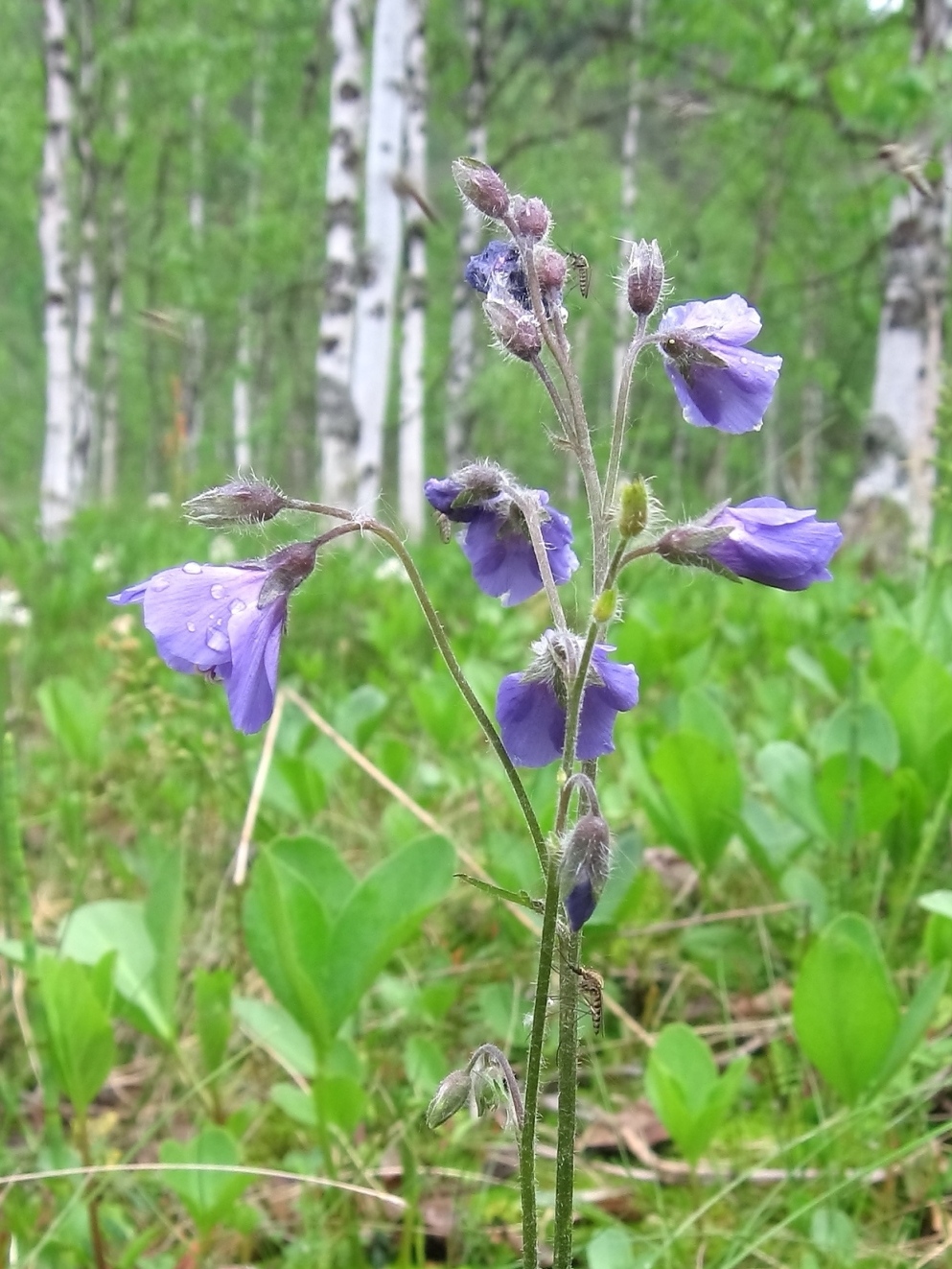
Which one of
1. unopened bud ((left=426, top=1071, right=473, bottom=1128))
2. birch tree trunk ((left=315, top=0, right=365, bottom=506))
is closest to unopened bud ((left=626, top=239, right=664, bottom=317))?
unopened bud ((left=426, top=1071, right=473, bottom=1128))

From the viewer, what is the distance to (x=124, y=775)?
356 centimetres

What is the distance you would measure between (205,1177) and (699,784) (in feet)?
3.50

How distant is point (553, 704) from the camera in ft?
3.77

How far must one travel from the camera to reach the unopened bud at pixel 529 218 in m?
1.13

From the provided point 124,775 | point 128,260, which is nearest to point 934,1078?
point 124,775

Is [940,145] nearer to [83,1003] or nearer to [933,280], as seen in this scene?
[933,280]

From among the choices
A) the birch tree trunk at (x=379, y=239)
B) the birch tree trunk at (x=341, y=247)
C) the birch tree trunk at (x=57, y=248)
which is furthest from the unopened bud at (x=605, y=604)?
the birch tree trunk at (x=57, y=248)

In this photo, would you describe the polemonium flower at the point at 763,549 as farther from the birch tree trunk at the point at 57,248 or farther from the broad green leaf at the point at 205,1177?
the birch tree trunk at the point at 57,248

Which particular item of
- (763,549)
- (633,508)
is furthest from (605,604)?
(763,549)

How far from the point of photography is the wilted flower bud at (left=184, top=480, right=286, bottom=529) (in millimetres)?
1168

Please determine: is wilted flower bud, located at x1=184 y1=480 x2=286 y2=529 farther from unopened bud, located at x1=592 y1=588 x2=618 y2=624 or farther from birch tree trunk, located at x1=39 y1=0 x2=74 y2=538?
birch tree trunk, located at x1=39 y1=0 x2=74 y2=538

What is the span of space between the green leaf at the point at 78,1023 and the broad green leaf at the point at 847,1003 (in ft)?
3.22

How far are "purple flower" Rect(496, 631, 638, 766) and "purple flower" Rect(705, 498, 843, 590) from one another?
0.16 meters

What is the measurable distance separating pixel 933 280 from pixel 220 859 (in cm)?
596
